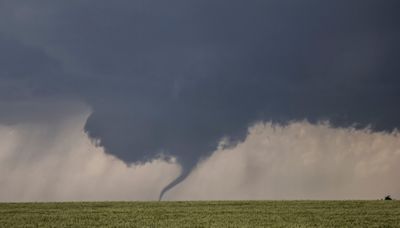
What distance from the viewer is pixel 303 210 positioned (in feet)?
108

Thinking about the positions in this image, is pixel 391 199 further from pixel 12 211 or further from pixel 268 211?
pixel 12 211

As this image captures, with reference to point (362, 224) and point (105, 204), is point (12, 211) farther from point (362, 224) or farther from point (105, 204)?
point (362, 224)

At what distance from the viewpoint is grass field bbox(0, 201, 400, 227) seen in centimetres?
2723

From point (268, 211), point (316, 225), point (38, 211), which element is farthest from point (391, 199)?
point (38, 211)

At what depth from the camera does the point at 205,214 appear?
30.7 meters

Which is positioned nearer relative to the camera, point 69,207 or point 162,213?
point 162,213

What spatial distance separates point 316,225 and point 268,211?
5.82 meters

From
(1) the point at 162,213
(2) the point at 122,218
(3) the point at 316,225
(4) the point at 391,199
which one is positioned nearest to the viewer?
(3) the point at 316,225

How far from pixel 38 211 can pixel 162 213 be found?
7650 millimetres

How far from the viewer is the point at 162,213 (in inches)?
1240

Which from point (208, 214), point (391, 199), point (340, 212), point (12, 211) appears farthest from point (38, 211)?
point (391, 199)

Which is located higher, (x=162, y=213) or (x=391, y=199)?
(x=391, y=199)

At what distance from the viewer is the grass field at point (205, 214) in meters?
27.2

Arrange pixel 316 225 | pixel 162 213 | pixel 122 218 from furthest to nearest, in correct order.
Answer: pixel 162 213 → pixel 122 218 → pixel 316 225
